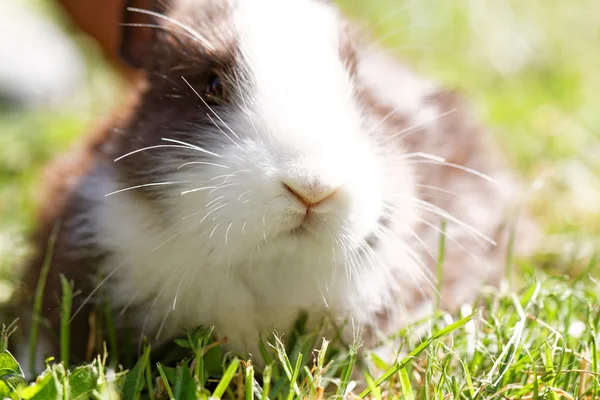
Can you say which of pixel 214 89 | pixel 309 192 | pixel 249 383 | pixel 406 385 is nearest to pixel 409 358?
pixel 406 385

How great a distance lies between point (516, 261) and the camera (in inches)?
141

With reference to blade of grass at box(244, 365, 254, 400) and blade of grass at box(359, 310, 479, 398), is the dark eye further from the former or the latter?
blade of grass at box(359, 310, 479, 398)

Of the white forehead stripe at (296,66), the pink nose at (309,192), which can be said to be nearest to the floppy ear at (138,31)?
the white forehead stripe at (296,66)

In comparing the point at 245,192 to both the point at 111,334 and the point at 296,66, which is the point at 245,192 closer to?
the point at 296,66

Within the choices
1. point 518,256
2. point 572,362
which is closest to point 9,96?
point 518,256

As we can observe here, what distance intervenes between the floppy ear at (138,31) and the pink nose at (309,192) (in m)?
1.07

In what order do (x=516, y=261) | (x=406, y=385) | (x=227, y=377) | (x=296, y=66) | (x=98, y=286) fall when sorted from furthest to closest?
(x=516, y=261) < (x=98, y=286) < (x=296, y=66) < (x=406, y=385) < (x=227, y=377)

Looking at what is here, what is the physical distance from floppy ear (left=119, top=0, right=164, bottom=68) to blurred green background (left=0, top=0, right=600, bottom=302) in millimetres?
636

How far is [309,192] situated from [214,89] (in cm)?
62

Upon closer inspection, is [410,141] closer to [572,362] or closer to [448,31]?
[572,362]

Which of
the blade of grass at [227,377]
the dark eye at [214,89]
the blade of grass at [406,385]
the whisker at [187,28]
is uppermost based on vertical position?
the whisker at [187,28]

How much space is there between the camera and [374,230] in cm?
253

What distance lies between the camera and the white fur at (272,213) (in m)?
2.29

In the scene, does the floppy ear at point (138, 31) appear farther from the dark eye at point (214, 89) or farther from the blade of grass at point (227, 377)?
the blade of grass at point (227, 377)
